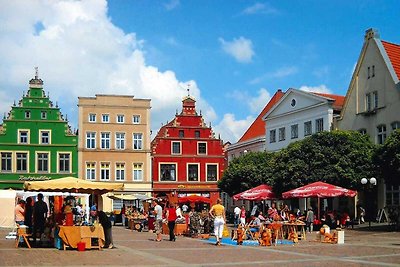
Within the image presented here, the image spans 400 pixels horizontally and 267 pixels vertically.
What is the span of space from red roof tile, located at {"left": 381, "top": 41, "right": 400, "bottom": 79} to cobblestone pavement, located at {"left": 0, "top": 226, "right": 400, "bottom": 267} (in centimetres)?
1942

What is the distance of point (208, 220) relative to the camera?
90.9 feet

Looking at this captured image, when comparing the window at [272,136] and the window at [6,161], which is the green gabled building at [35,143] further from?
the window at [272,136]

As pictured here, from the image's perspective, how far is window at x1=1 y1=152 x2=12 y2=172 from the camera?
184 ft

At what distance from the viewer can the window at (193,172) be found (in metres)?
61.2

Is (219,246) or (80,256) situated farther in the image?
(219,246)

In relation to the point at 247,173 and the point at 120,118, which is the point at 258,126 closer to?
the point at 120,118

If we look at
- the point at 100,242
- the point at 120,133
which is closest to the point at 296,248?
the point at 100,242

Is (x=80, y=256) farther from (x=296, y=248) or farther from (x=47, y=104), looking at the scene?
(x=47, y=104)

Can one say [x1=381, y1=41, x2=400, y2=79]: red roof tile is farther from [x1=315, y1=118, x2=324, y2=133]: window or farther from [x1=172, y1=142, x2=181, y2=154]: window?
[x1=172, y1=142, x2=181, y2=154]: window

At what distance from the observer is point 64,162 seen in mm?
57781

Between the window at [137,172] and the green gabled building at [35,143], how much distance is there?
5.70m

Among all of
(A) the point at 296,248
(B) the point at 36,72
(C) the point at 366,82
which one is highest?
(B) the point at 36,72

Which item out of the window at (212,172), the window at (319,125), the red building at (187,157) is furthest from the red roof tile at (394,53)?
the window at (212,172)

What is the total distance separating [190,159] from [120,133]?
749 centimetres
